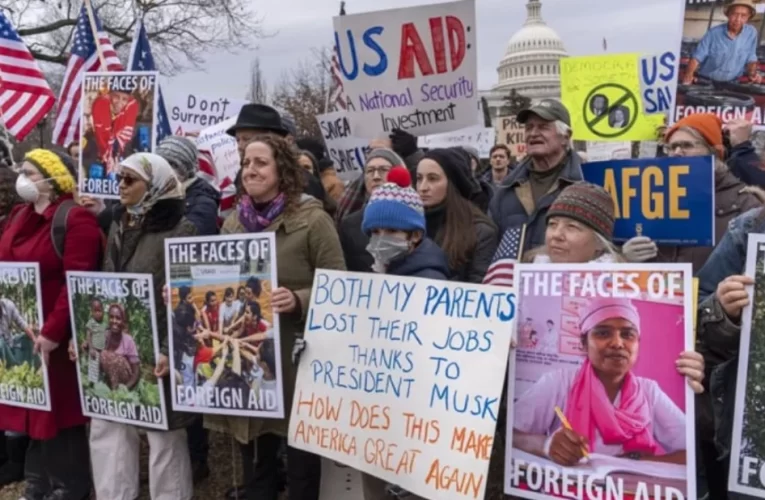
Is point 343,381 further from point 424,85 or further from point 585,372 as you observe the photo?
point 424,85

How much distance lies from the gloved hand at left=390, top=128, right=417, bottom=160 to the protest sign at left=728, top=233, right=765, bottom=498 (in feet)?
10.0

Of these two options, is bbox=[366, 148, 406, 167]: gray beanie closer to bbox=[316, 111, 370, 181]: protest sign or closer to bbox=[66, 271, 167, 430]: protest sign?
bbox=[316, 111, 370, 181]: protest sign

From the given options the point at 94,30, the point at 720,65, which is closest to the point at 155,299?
the point at 94,30

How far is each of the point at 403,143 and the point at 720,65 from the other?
2.38 m

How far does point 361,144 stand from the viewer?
623cm

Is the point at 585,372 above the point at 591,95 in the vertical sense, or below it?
below

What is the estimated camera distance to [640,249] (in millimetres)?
3518

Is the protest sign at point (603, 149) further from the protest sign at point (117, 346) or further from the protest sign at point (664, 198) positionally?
the protest sign at point (117, 346)

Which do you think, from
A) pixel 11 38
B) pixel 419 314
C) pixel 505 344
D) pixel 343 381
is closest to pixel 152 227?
pixel 343 381

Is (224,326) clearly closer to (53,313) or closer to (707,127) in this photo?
(53,313)

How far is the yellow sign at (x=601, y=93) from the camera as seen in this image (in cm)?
686

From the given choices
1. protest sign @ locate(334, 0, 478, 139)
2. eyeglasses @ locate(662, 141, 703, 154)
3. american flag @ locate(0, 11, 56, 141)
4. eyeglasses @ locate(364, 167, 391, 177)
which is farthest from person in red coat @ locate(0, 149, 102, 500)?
eyeglasses @ locate(662, 141, 703, 154)

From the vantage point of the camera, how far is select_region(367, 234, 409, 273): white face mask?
11.4 ft

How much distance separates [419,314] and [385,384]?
1.10ft
